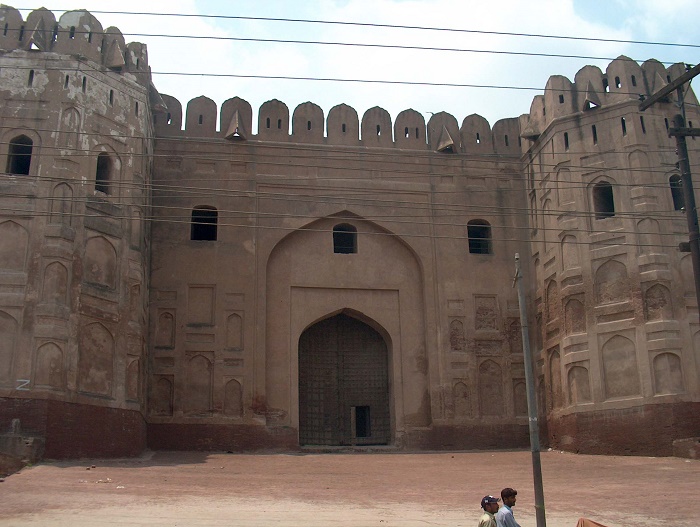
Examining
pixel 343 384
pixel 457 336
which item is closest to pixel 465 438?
pixel 457 336

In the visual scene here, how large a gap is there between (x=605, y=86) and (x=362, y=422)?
8.79 meters

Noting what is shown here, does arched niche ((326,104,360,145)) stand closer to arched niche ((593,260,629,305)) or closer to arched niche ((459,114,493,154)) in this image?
arched niche ((459,114,493,154))

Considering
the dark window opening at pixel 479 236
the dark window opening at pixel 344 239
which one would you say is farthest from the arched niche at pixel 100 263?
the dark window opening at pixel 479 236

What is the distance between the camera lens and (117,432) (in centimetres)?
1428

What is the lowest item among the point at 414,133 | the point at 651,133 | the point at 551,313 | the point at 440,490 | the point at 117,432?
the point at 440,490

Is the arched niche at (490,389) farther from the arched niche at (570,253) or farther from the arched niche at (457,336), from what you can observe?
the arched niche at (570,253)

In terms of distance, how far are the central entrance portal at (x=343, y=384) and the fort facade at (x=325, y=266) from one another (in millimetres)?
49

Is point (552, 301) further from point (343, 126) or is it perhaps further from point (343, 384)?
point (343, 126)

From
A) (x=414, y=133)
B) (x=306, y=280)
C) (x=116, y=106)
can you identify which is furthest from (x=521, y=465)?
(x=116, y=106)

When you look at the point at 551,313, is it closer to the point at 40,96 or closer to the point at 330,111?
the point at 330,111

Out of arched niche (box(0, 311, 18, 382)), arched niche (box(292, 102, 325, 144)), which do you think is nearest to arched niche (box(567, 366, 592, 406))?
arched niche (box(292, 102, 325, 144))

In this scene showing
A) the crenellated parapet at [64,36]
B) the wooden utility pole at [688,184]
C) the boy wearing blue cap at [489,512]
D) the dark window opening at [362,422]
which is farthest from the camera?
the dark window opening at [362,422]

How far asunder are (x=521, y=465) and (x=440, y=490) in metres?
3.45

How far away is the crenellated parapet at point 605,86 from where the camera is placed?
17.2 meters
